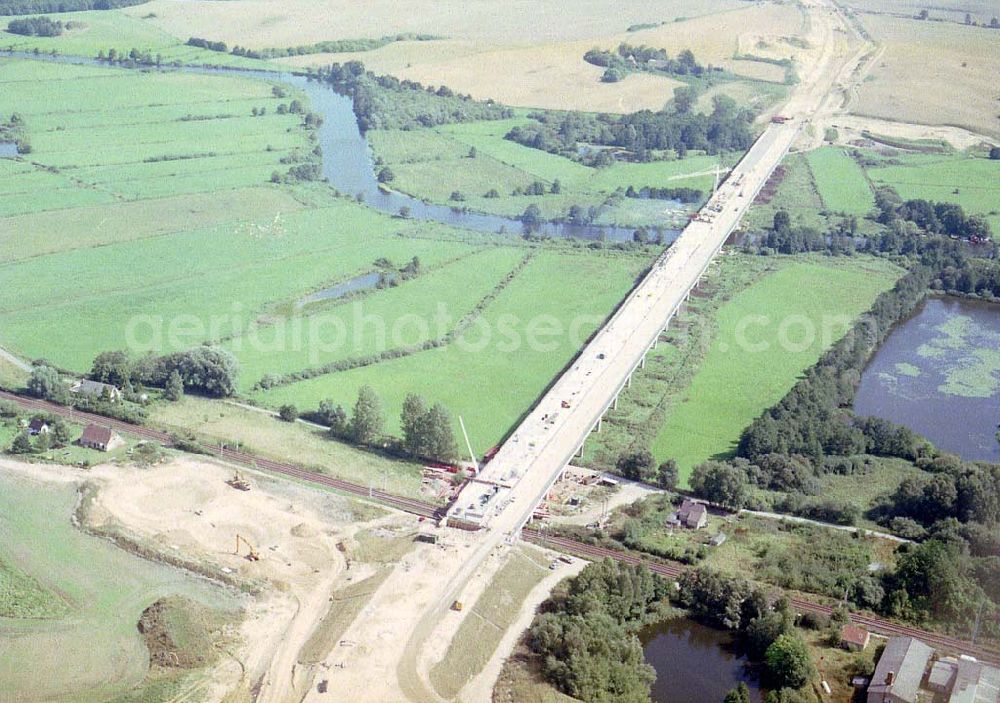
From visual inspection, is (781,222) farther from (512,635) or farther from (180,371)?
(512,635)

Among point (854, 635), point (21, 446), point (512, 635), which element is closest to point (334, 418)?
point (21, 446)

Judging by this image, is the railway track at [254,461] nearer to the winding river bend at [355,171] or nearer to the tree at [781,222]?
the winding river bend at [355,171]

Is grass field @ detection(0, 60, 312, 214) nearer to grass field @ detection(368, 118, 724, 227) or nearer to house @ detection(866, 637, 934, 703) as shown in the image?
grass field @ detection(368, 118, 724, 227)

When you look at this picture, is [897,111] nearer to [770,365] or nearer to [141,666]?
[770,365]

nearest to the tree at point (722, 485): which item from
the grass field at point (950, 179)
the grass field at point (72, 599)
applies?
the grass field at point (72, 599)

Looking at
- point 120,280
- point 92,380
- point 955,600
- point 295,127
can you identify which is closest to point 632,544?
point 955,600
